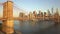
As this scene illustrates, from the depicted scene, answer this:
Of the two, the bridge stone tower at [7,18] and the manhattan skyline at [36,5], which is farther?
the manhattan skyline at [36,5]

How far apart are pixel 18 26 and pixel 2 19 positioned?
0.31 meters

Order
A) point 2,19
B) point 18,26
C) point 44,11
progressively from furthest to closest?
1. point 44,11
2. point 18,26
3. point 2,19

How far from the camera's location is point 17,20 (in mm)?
2020

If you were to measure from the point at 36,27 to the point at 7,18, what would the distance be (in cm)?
55

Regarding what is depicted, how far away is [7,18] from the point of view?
2.02m

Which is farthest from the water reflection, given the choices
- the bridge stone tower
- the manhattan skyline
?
the manhattan skyline

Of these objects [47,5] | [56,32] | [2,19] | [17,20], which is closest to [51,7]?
[47,5]

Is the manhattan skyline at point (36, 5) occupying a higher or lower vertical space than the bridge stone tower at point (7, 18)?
higher

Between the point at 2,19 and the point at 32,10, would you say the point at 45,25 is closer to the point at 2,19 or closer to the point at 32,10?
the point at 32,10

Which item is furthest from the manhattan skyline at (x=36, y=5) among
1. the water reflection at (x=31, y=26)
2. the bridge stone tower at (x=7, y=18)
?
the water reflection at (x=31, y=26)

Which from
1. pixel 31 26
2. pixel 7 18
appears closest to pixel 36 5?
pixel 31 26

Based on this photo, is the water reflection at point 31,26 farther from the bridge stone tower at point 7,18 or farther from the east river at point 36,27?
the bridge stone tower at point 7,18

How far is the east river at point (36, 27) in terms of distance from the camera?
208cm

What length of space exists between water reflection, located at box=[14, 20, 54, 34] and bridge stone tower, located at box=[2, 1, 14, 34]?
102 mm
